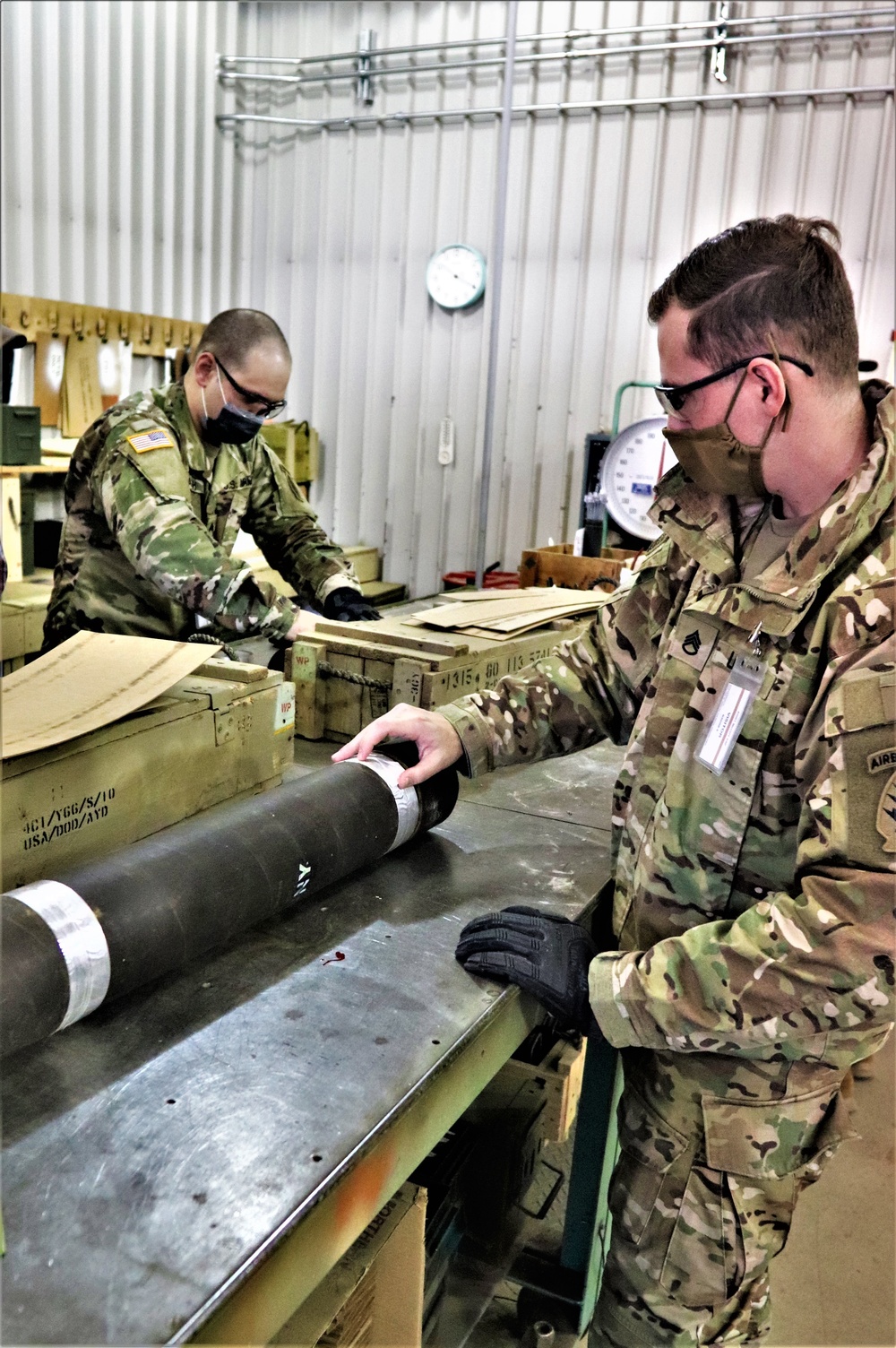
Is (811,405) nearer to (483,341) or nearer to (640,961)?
(640,961)

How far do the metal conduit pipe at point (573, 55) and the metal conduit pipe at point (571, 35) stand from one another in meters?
0.05

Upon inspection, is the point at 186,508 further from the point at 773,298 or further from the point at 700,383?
the point at 773,298

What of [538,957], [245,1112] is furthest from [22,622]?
[245,1112]

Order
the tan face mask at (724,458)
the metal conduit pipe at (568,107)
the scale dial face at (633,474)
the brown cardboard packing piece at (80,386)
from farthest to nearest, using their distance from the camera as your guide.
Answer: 1. the brown cardboard packing piece at (80,386)
2. the metal conduit pipe at (568,107)
3. the scale dial face at (633,474)
4. the tan face mask at (724,458)

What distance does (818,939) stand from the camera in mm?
1142

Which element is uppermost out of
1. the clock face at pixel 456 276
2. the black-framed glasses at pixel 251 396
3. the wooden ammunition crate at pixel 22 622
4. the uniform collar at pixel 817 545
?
the clock face at pixel 456 276

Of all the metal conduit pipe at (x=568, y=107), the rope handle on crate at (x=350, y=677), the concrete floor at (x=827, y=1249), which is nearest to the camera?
the concrete floor at (x=827, y=1249)

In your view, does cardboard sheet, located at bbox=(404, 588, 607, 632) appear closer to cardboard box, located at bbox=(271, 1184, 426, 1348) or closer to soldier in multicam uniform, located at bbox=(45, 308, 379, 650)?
soldier in multicam uniform, located at bbox=(45, 308, 379, 650)

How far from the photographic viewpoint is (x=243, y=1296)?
87 centimetres

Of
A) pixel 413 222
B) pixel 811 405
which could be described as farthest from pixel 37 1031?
pixel 413 222

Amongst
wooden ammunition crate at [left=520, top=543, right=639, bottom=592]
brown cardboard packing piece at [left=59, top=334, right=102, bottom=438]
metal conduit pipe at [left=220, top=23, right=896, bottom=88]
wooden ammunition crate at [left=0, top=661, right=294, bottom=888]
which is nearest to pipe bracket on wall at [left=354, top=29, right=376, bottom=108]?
metal conduit pipe at [left=220, top=23, right=896, bottom=88]

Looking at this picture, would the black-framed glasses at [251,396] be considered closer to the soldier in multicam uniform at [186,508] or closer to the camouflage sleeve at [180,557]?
the soldier in multicam uniform at [186,508]

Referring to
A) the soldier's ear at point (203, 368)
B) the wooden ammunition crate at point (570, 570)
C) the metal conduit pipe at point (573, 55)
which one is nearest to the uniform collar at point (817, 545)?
the soldier's ear at point (203, 368)

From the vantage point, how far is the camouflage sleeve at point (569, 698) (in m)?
1.68
